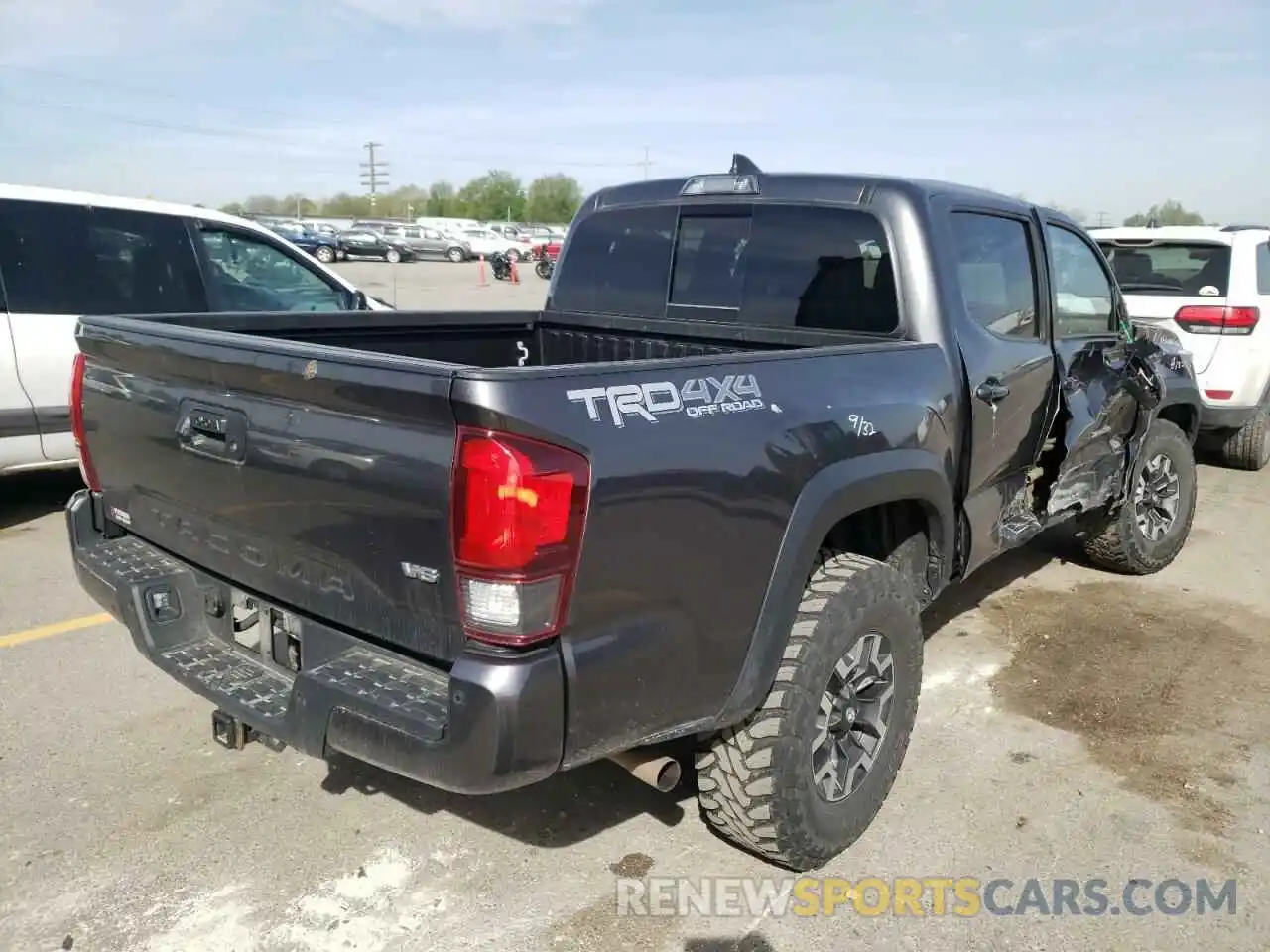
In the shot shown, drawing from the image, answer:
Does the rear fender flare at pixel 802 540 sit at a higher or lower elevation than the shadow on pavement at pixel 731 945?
higher

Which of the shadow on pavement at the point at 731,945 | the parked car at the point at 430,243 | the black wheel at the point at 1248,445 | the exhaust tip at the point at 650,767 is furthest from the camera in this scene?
the parked car at the point at 430,243

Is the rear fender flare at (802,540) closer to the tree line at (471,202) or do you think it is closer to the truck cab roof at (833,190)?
the truck cab roof at (833,190)

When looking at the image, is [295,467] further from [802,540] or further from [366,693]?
[802,540]

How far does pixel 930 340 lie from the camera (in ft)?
11.3

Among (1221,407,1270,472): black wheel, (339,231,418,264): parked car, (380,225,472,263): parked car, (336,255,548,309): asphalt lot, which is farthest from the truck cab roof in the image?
(380,225,472,263): parked car

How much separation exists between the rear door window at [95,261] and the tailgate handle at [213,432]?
391 centimetres

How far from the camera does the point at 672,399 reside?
2346 mm

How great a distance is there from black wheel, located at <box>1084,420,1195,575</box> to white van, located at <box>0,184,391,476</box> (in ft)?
17.2

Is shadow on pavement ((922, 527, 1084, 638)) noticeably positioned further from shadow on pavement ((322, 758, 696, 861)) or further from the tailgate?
A: the tailgate

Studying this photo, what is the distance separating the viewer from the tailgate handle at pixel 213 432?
2.57 metres

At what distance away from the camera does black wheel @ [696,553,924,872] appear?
107 inches

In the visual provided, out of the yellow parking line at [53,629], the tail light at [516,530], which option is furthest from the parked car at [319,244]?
the tail light at [516,530]

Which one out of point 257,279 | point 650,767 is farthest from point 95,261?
point 650,767

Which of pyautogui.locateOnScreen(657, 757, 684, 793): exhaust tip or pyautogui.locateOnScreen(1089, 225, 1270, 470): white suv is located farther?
pyautogui.locateOnScreen(1089, 225, 1270, 470): white suv
